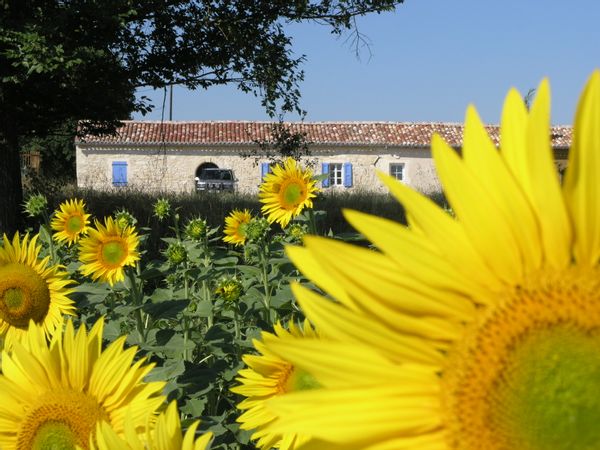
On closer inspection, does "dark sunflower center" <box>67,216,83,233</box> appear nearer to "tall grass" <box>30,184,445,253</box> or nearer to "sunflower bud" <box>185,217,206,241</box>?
"sunflower bud" <box>185,217,206,241</box>

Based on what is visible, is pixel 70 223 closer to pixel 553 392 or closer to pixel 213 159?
pixel 553 392

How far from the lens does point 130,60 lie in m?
14.6

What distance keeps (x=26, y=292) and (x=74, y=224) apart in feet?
9.43

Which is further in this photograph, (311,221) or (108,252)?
(311,221)

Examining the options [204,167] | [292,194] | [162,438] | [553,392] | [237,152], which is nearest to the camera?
[553,392]

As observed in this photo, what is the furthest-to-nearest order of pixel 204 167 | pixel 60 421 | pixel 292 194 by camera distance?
pixel 204 167 → pixel 292 194 → pixel 60 421

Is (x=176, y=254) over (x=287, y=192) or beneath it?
beneath

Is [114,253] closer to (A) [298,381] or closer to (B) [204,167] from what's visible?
(A) [298,381]

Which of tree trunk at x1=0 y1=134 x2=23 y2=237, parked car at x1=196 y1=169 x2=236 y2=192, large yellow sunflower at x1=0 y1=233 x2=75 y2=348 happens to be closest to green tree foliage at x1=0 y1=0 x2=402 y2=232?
tree trunk at x1=0 y1=134 x2=23 y2=237

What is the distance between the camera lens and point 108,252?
3678 mm

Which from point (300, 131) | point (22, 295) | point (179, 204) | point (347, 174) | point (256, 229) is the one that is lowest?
point (22, 295)

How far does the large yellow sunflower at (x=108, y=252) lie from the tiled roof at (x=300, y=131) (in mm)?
29354

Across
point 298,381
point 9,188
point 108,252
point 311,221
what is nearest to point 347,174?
point 9,188

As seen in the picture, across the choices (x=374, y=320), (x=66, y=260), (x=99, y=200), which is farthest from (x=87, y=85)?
(x=374, y=320)
